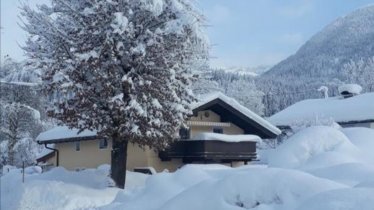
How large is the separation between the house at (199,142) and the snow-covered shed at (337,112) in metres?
11.0

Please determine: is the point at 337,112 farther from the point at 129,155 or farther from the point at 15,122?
the point at 15,122

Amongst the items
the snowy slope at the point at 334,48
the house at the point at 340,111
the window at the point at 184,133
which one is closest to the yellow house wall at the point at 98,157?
the window at the point at 184,133

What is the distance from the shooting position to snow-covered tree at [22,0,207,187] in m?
20.5

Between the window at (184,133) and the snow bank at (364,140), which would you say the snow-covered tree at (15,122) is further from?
the snow bank at (364,140)

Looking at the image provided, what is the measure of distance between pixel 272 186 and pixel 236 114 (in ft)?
73.1

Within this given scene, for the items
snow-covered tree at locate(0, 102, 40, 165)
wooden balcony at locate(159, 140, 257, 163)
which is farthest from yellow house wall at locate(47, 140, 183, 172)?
snow-covered tree at locate(0, 102, 40, 165)

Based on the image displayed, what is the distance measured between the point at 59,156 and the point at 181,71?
1473cm

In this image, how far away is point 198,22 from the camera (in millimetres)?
22312

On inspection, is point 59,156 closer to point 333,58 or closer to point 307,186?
point 307,186

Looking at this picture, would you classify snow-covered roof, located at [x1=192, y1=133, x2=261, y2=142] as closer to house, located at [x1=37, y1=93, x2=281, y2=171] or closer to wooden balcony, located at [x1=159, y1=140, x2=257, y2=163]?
house, located at [x1=37, y1=93, x2=281, y2=171]

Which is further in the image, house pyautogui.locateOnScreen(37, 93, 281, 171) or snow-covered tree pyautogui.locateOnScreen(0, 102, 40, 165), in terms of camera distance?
snow-covered tree pyautogui.locateOnScreen(0, 102, 40, 165)

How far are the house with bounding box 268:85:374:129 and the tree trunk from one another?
814 inches

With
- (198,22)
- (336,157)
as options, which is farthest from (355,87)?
(336,157)

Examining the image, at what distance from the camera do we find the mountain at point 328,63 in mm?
89025
